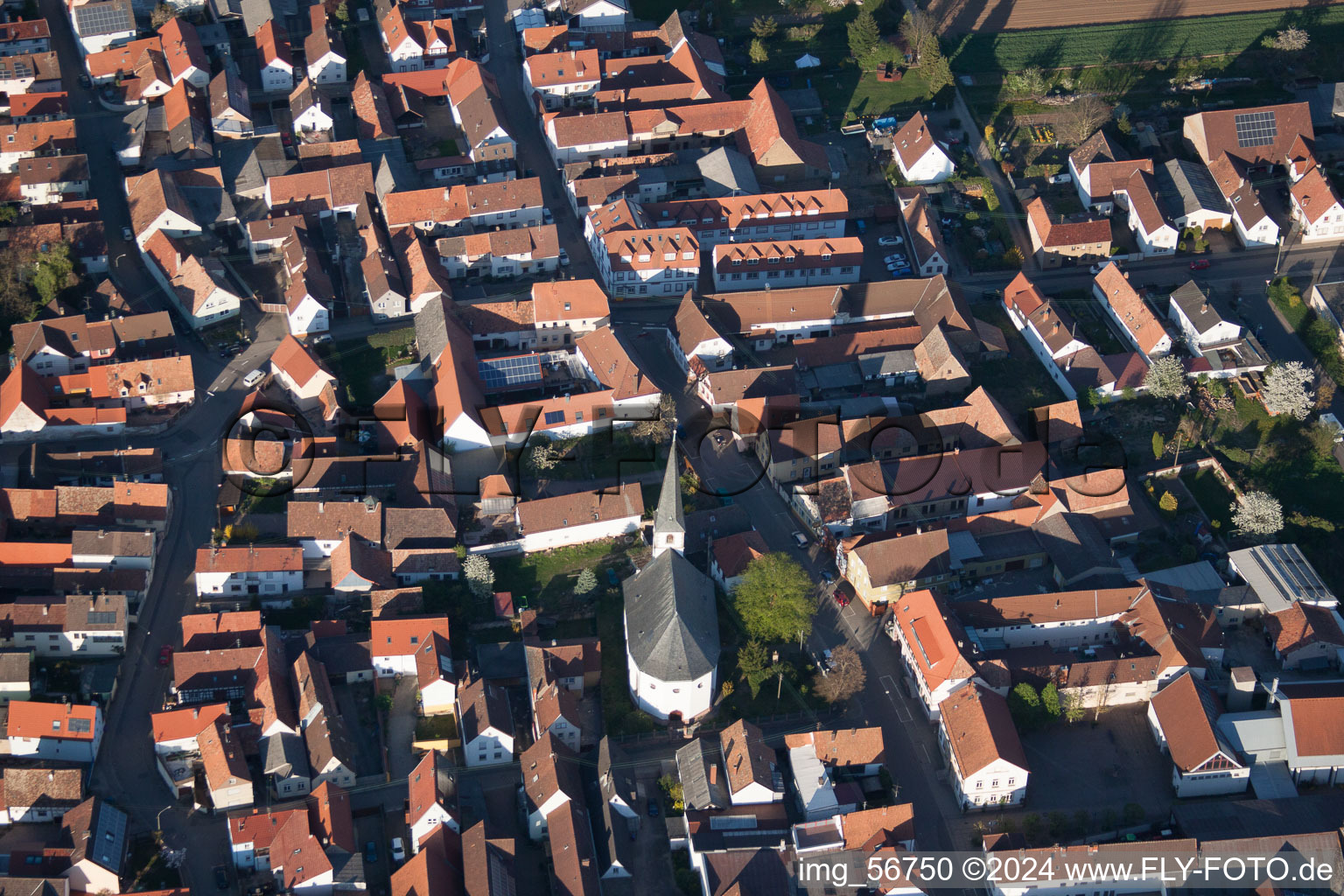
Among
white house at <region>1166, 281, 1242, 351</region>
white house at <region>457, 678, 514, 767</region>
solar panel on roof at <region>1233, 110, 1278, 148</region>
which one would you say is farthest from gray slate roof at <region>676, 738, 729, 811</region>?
solar panel on roof at <region>1233, 110, 1278, 148</region>

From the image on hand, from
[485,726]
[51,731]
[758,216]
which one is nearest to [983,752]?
[485,726]

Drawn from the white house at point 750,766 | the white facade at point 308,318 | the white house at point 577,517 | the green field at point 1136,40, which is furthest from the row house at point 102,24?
the white house at point 750,766

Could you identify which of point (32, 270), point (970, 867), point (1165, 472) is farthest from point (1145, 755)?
point (32, 270)

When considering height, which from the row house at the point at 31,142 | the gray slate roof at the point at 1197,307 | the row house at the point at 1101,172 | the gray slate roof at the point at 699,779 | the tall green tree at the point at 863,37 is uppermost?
the row house at the point at 31,142

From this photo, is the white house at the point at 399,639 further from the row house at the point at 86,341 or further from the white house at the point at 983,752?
the row house at the point at 86,341

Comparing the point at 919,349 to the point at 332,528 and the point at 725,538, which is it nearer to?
the point at 725,538

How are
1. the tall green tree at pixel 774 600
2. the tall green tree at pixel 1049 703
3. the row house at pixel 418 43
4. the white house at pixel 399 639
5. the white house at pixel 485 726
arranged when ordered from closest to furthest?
1. the white house at pixel 485 726
2. the tall green tree at pixel 1049 703
3. the white house at pixel 399 639
4. the tall green tree at pixel 774 600
5. the row house at pixel 418 43

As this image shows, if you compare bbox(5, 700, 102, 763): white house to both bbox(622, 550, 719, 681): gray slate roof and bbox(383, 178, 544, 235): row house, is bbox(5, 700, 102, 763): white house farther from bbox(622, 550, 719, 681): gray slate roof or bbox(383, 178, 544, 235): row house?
bbox(383, 178, 544, 235): row house

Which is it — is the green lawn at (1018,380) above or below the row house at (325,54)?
below
